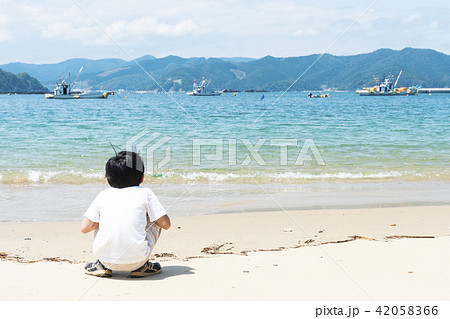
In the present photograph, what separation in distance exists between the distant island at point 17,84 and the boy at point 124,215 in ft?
602

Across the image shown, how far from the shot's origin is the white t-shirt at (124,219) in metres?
3.40

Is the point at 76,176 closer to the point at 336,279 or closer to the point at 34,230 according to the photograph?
the point at 34,230

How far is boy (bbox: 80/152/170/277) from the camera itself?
11.1ft

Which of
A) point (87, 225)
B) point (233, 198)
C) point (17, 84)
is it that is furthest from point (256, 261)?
point (17, 84)

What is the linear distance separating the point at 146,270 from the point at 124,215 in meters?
0.59

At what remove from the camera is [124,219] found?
3.39 m

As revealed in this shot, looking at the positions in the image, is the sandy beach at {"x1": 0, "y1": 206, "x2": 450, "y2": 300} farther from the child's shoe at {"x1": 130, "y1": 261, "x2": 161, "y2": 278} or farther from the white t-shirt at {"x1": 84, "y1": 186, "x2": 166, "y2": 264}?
the white t-shirt at {"x1": 84, "y1": 186, "x2": 166, "y2": 264}

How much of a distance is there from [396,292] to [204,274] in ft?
5.13

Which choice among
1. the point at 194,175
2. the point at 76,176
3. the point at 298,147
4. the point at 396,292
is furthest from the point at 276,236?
the point at 298,147

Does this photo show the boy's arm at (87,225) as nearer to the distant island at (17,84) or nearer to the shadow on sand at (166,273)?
the shadow on sand at (166,273)

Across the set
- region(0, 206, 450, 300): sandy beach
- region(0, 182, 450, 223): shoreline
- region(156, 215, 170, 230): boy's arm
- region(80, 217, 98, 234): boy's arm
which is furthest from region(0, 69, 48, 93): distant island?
region(156, 215, 170, 230): boy's arm

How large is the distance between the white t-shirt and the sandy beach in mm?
266

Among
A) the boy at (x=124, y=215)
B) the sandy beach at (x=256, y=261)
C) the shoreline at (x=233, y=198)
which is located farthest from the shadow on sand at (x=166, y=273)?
the shoreline at (x=233, y=198)

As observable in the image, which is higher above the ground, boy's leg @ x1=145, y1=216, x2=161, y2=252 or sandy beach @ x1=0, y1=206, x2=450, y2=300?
boy's leg @ x1=145, y1=216, x2=161, y2=252
